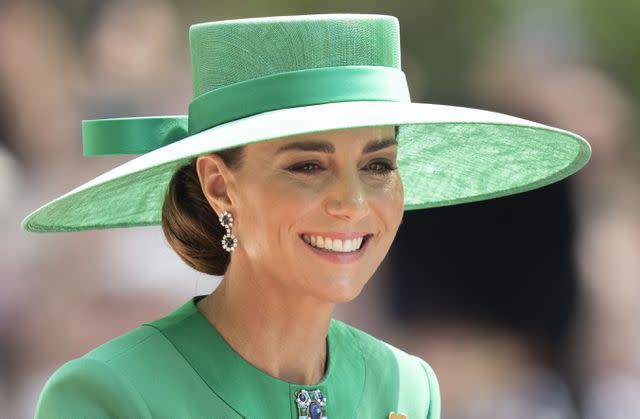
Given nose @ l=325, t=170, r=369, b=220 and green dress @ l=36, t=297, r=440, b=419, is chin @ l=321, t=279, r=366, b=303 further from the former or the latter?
green dress @ l=36, t=297, r=440, b=419

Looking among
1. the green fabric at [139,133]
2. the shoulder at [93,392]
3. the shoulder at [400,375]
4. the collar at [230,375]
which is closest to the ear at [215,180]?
the green fabric at [139,133]

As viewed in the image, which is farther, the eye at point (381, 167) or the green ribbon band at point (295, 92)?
the eye at point (381, 167)

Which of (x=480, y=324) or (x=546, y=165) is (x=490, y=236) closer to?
(x=480, y=324)

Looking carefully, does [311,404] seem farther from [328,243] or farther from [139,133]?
[139,133]

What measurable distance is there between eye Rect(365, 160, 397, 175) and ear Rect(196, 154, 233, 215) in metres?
0.27

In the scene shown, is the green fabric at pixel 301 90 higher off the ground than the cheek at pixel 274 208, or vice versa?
the green fabric at pixel 301 90

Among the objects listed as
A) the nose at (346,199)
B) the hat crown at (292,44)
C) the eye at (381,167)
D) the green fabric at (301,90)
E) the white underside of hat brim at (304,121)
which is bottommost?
the nose at (346,199)

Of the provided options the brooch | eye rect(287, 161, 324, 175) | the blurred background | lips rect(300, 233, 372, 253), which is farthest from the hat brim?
the blurred background

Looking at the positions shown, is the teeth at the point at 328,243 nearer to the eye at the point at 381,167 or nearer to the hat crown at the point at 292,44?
the eye at the point at 381,167

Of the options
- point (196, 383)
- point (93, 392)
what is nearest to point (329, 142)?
point (196, 383)

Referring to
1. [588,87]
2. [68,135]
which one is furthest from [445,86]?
[68,135]

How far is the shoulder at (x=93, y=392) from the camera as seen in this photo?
2.33 metres

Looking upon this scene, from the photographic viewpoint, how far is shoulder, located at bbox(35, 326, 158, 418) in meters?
2.33

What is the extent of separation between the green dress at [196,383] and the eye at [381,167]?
17.7 inches
